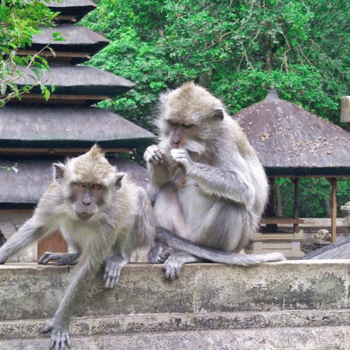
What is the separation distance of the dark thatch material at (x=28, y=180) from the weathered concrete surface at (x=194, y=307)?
351 inches

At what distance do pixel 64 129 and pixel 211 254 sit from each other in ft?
32.4

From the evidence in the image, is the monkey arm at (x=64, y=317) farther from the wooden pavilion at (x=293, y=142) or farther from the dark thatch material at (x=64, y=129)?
the wooden pavilion at (x=293, y=142)

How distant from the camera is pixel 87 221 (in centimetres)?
572

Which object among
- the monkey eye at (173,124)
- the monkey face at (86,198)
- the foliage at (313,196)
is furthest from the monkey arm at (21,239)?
the foliage at (313,196)

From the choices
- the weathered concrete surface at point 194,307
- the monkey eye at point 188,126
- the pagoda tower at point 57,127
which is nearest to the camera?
the weathered concrete surface at point 194,307

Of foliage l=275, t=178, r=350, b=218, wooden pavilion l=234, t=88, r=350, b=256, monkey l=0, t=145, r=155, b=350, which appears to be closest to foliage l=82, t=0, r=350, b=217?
wooden pavilion l=234, t=88, r=350, b=256

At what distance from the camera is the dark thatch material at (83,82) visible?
52.2 ft

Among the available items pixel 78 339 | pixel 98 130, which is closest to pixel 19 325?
pixel 78 339

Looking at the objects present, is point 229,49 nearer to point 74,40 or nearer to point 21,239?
point 74,40

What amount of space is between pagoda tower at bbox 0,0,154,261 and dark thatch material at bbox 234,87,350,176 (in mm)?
4482

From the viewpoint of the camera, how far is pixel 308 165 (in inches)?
766

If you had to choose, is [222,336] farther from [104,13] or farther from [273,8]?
[104,13]

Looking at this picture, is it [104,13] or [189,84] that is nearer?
[189,84]

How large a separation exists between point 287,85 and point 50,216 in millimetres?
17667
